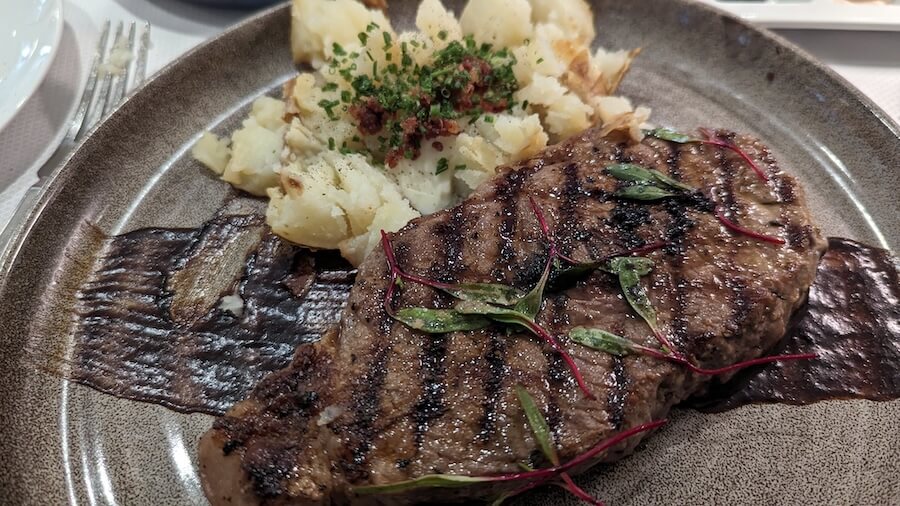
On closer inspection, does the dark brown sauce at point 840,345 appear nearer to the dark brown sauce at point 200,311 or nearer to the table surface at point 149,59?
the table surface at point 149,59

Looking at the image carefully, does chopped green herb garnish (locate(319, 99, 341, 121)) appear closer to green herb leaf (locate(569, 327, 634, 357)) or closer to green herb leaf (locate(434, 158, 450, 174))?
green herb leaf (locate(434, 158, 450, 174))

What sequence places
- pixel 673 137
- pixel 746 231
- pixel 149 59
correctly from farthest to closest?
pixel 149 59 → pixel 673 137 → pixel 746 231

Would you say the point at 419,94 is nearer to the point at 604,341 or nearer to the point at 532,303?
the point at 532,303

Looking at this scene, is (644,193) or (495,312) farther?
(644,193)

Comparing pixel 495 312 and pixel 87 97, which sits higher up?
pixel 87 97

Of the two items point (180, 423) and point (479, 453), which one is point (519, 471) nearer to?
point (479, 453)

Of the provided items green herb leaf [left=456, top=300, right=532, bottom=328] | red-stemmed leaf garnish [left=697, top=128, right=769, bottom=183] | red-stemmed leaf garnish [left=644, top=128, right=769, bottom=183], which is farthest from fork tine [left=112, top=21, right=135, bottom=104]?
red-stemmed leaf garnish [left=697, top=128, right=769, bottom=183]

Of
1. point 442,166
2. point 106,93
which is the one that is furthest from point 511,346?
point 106,93
